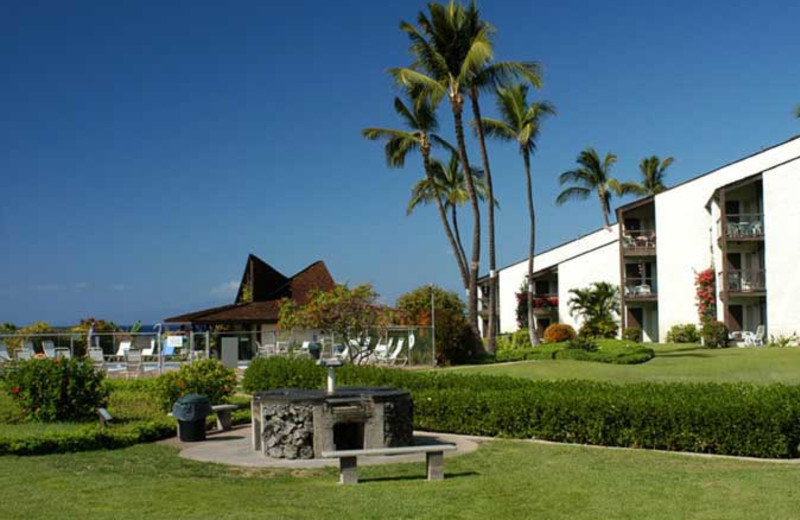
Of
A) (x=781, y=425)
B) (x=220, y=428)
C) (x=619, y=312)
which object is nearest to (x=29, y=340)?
(x=220, y=428)

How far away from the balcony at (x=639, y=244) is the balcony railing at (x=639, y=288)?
4.96 ft

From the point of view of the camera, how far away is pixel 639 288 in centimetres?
4775

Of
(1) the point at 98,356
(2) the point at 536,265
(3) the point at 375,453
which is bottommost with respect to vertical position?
(3) the point at 375,453

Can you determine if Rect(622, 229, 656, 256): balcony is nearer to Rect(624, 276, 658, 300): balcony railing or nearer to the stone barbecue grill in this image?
Rect(624, 276, 658, 300): balcony railing

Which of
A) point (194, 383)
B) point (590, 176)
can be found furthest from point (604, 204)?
point (194, 383)

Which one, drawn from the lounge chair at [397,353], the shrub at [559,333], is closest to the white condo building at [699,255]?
the shrub at [559,333]

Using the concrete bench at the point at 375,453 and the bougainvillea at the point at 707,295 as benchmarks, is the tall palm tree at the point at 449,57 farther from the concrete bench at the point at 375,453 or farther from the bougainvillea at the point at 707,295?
the concrete bench at the point at 375,453

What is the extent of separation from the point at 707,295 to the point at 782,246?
6.11 metres

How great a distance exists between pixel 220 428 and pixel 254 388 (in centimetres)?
581

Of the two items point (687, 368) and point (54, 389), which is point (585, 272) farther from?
point (54, 389)

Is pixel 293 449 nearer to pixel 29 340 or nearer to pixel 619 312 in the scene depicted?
pixel 29 340

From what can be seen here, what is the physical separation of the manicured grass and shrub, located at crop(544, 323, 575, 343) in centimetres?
3427

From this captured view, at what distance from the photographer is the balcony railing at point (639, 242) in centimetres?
4752

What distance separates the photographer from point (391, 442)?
509 inches
